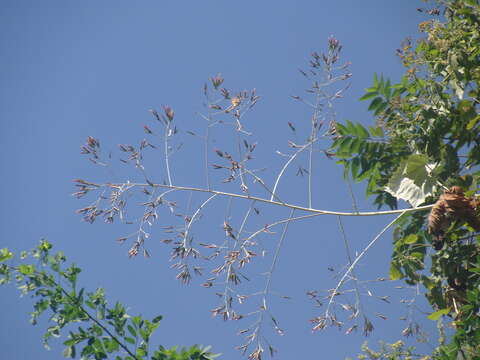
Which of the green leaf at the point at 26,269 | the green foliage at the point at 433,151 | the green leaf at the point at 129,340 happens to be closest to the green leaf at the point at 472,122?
the green foliage at the point at 433,151

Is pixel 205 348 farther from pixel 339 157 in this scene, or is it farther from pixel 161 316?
pixel 339 157

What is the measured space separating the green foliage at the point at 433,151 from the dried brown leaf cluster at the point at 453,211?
60mm

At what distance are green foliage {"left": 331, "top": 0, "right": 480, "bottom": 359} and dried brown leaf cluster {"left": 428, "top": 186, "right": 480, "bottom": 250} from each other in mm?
60

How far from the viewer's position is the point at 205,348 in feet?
7.09

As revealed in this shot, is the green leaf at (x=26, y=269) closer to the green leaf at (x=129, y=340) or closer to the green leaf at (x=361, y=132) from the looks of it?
the green leaf at (x=129, y=340)

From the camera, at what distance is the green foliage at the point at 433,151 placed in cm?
275

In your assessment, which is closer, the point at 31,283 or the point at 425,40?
the point at 31,283

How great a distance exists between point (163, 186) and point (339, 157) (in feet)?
3.71

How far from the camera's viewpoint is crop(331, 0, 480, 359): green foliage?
108 inches

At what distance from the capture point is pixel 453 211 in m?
2.42

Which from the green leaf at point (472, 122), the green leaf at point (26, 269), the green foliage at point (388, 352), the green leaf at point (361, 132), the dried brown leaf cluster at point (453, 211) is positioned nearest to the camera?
the dried brown leaf cluster at point (453, 211)

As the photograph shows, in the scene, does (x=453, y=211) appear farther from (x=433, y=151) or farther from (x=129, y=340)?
(x=129, y=340)

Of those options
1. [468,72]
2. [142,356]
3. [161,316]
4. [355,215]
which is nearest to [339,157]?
[355,215]

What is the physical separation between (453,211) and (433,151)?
86cm
